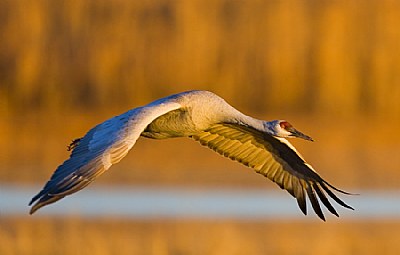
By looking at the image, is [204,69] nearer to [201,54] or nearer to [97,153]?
[201,54]

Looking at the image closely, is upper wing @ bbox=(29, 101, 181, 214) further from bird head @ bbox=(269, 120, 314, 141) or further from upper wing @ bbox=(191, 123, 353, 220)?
upper wing @ bbox=(191, 123, 353, 220)

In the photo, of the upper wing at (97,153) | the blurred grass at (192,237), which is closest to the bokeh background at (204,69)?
the blurred grass at (192,237)

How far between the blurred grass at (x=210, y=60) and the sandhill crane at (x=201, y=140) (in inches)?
301

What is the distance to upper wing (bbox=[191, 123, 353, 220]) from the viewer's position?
1324cm

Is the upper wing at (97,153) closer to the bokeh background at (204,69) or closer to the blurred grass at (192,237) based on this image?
the blurred grass at (192,237)

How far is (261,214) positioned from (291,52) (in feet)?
18.0

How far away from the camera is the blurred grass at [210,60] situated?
72.0 feet

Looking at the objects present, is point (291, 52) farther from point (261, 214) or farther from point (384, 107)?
point (261, 214)

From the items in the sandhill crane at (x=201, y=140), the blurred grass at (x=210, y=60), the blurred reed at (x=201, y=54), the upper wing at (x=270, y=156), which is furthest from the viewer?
the blurred reed at (x=201, y=54)

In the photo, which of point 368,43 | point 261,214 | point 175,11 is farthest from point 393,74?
point 261,214

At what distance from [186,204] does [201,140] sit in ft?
14.8

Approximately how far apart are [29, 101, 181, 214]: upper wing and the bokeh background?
25.7ft

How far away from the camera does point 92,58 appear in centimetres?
2227

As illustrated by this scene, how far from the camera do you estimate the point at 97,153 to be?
11469 mm
